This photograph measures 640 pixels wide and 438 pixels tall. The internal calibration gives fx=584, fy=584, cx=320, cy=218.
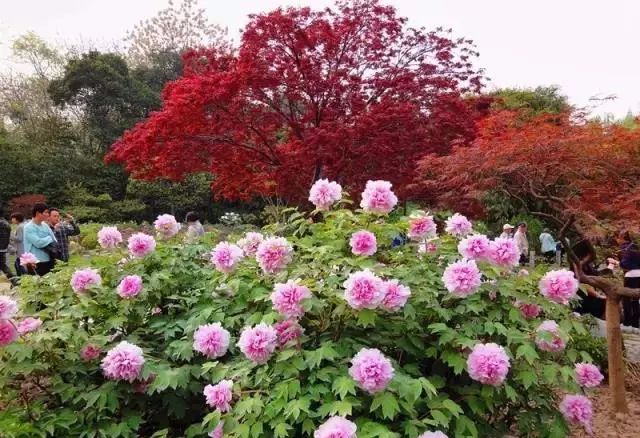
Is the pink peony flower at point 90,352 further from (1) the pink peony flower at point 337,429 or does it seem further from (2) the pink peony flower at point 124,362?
(1) the pink peony flower at point 337,429

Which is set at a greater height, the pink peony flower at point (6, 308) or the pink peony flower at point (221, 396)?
the pink peony flower at point (6, 308)

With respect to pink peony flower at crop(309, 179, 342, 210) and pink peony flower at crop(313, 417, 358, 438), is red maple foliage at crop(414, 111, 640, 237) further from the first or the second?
pink peony flower at crop(313, 417, 358, 438)

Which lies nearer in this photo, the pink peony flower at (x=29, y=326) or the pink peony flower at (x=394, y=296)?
the pink peony flower at (x=394, y=296)

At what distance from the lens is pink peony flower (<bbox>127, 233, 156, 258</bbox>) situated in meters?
2.94

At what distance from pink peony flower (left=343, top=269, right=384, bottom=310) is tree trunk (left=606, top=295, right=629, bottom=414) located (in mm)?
2532

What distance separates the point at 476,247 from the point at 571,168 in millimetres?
2476

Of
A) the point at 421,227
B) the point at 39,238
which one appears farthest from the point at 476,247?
the point at 39,238

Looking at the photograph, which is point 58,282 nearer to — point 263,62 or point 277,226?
point 277,226

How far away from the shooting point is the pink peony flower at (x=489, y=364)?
212 cm

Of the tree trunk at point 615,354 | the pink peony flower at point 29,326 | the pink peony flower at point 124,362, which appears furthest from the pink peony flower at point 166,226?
the tree trunk at point 615,354

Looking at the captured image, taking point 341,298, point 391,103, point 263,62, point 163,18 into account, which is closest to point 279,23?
point 263,62

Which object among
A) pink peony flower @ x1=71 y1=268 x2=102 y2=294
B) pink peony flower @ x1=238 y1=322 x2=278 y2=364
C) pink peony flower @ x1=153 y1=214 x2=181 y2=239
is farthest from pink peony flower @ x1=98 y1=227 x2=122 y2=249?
pink peony flower @ x1=238 y1=322 x2=278 y2=364

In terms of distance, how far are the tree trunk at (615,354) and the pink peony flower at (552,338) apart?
183 cm

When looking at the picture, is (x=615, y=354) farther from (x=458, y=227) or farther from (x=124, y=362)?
(x=124, y=362)
